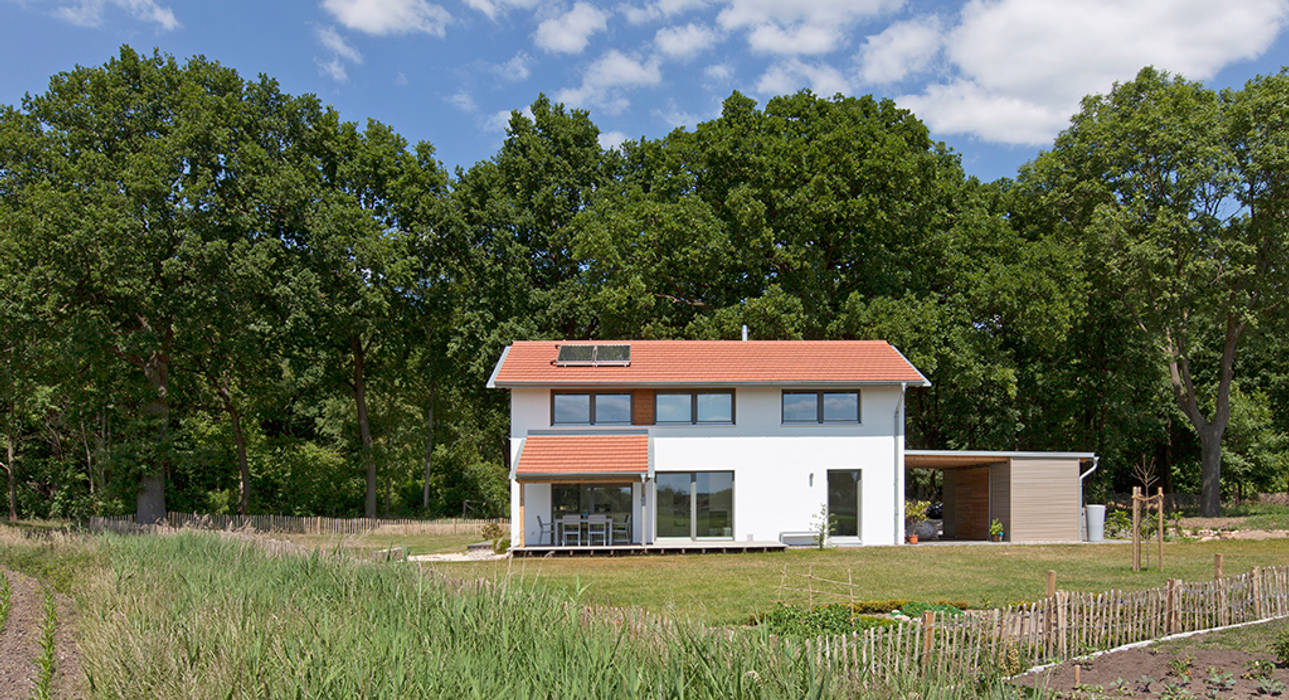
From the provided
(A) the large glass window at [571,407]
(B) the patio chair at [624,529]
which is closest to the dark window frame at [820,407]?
(B) the patio chair at [624,529]

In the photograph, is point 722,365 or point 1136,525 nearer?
point 1136,525

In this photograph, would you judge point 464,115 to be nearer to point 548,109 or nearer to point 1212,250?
point 548,109

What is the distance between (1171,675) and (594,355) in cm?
1742

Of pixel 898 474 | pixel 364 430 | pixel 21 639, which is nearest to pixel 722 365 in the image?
pixel 898 474

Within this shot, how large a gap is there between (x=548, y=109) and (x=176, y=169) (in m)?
13.5

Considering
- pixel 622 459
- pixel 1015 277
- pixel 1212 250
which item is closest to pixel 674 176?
pixel 1015 277

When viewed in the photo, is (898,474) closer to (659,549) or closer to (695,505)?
(695,505)

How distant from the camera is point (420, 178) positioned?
35.6m

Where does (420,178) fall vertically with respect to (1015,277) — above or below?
above

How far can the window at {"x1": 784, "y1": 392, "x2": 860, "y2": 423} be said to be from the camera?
23969 mm

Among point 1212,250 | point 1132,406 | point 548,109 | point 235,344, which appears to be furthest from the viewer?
point 548,109

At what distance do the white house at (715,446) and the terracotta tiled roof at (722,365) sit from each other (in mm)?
64

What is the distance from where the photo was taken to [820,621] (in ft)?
31.6

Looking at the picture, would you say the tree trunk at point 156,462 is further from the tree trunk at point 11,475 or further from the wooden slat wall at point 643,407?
the wooden slat wall at point 643,407
